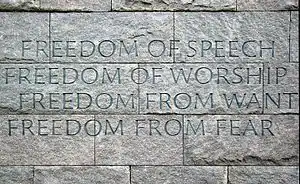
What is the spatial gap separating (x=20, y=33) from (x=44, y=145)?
1.13 metres

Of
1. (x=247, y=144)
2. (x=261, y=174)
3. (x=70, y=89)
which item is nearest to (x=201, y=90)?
(x=247, y=144)

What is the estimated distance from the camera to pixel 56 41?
5.04 m

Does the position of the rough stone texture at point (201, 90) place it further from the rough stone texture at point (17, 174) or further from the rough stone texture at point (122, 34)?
the rough stone texture at point (17, 174)

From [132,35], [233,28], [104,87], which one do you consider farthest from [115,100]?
[233,28]

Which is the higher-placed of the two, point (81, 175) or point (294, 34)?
point (294, 34)

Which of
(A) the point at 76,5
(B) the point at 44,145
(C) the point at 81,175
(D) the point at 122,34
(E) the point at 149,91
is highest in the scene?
(A) the point at 76,5

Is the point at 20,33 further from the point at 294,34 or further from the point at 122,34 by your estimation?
the point at 294,34

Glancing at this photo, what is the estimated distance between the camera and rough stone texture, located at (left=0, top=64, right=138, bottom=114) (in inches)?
197

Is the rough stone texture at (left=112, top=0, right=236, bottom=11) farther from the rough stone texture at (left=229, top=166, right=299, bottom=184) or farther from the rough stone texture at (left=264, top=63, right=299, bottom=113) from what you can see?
the rough stone texture at (left=229, top=166, right=299, bottom=184)

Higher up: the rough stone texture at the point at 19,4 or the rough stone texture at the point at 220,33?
the rough stone texture at the point at 19,4

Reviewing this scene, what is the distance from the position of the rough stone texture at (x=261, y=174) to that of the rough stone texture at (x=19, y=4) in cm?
251

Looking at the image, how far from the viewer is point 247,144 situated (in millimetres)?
4977

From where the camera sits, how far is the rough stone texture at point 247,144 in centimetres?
496

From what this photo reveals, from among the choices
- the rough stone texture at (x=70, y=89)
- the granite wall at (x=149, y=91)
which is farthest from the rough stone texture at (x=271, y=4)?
the rough stone texture at (x=70, y=89)
